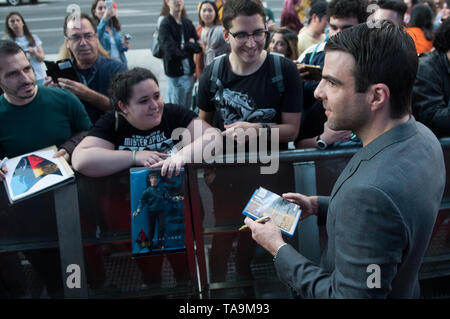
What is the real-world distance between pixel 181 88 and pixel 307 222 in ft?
13.7

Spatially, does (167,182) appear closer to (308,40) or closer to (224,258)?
(224,258)

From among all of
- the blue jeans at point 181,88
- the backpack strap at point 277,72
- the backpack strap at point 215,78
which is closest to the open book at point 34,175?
the backpack strap at point 215,78

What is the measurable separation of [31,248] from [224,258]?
1.31 meters

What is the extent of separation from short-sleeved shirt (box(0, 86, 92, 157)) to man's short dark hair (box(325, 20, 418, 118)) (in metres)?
2.19

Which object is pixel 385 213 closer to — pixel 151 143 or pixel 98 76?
pixel 151 143

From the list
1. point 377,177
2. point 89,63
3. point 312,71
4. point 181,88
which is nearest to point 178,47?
point 181,88

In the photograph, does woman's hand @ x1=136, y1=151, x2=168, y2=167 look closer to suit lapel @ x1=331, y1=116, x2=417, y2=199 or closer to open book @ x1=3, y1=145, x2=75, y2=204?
open book @ x1=3, y1=145, x2=75, y2=204

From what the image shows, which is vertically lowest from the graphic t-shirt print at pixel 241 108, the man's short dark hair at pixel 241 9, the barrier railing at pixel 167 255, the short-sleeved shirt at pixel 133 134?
the barrier railing at pixel 167 255

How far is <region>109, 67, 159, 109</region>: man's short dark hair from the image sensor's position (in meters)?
2.47

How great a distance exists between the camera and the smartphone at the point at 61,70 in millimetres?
3158

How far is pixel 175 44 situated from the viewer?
5645 millimetres

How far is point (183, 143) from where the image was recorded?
2.55m

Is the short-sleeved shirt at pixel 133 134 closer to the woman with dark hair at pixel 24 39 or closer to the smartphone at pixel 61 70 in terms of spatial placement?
the smartphone at pixel 61 70

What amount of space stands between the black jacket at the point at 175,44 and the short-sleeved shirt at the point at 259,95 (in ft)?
9.99
